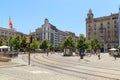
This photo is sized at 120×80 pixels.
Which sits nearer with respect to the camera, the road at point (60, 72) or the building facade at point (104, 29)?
the road at point (60, 72)

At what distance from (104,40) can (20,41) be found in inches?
2516

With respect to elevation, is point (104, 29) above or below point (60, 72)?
above

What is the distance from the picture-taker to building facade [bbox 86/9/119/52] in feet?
477

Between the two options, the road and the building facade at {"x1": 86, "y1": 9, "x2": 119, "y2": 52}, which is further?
the building facade at {"x1": 86, "y1": 9, "x2": 119, "y2": 52}

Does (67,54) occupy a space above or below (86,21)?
below

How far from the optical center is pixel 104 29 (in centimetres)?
15062

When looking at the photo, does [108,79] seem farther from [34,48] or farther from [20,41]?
[34,48]

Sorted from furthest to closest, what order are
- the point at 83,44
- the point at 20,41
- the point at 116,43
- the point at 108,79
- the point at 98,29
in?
the point at 98,29 → the point at 116,43 → the point at 20,41 → the point at 83,44 → the point at 108,79

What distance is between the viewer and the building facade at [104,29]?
146 m

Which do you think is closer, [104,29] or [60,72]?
[60,72]

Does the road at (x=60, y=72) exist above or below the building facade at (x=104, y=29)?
below

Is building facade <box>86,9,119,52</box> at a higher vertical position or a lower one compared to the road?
higher

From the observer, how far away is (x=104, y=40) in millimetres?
149625

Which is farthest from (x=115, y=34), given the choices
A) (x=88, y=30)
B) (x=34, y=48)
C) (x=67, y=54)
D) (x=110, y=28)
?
(x=67, y=54)
